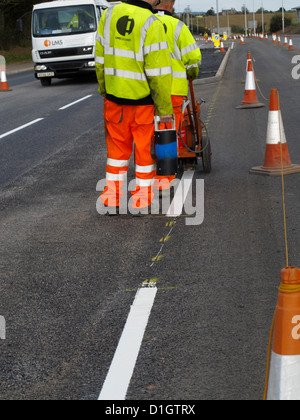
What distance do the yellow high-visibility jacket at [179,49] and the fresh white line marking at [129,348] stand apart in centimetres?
336

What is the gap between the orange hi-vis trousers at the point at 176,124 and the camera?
7.16 metres

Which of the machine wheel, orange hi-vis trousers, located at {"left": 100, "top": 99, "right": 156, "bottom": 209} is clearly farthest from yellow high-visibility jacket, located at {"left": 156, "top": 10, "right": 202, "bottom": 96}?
orange hi-vis trousers, located at {"left": 100, "top": 99, "right": 156, "bottom": 209}

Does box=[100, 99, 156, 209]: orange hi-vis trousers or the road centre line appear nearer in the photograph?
the road centre line

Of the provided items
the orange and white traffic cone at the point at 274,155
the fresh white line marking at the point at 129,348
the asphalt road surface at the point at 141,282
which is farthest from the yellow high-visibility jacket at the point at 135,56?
the fresh white line marking at the point at 129,348

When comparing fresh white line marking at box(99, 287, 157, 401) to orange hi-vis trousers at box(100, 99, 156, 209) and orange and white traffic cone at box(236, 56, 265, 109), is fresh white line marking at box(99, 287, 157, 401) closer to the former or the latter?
orange hi-vis trousers at box(100, 99, 156, 209)

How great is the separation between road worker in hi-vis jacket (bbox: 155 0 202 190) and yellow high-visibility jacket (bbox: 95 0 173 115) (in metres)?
0.95

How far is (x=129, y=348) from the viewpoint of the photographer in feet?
12.7

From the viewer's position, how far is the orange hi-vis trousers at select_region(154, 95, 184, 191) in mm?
7157

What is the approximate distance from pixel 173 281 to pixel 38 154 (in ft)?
21.3

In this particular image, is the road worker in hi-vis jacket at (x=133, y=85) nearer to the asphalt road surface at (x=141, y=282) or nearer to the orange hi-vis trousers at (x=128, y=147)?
the orange hi-vis trousers at (x=128, y=147)

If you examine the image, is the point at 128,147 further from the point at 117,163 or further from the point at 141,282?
the point at 141,282

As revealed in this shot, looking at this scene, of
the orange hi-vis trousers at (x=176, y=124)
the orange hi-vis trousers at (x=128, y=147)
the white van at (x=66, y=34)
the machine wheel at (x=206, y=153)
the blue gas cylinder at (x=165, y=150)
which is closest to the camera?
the orange hi-vis trousers at (x=128, y=147)

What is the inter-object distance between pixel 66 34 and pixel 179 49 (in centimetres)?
1588

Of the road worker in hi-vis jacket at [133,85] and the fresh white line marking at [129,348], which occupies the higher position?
the road worker in hi-vis jacket at [133,85]
